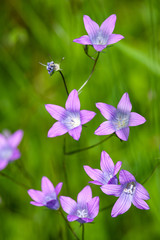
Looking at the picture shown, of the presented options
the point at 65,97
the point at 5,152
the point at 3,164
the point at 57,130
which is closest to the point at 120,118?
the point at 57,130

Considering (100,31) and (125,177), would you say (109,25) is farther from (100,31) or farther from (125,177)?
(125,177)

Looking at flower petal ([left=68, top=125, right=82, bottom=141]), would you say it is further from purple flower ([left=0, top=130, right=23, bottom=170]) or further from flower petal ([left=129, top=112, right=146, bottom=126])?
purple flower ([left=0, top=130, right=23, bottom=170])

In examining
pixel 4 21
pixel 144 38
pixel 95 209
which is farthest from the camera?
pixel 4 21

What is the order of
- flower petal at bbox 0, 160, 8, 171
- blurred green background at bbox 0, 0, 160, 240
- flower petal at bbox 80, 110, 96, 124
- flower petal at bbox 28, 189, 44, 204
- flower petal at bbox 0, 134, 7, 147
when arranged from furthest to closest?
flower petal at bbox 0, 134, 7, 147 < blurred green background at bbox 0, 0, 160, 240 < flower petal at bbox 0, 160, 8, 171 < flower petal at bbox 28, 189, 44, 204 < flower petal at bbox 80, 110, 96, 124

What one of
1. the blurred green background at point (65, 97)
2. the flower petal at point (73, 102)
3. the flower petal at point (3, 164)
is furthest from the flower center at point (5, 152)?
the flower petal at point (73, 102)

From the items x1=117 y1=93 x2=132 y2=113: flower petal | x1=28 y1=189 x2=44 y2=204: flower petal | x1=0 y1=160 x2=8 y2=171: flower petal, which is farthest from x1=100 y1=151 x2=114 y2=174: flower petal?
x1=0 y1=160 x2=8 y2=171: flower petal

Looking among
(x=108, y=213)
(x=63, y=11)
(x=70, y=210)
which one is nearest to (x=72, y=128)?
(x=70, y=210)

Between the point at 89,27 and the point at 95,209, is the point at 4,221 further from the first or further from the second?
the point at 89,27
